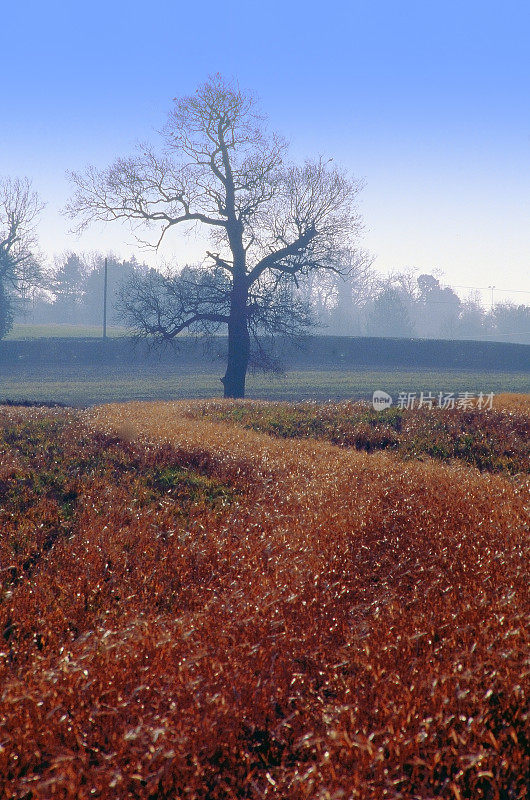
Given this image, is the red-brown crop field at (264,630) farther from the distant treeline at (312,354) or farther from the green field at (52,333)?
the green field at (52,333)

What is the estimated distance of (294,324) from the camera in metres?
21.5

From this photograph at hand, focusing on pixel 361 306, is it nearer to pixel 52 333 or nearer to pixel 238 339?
pixel 52 333

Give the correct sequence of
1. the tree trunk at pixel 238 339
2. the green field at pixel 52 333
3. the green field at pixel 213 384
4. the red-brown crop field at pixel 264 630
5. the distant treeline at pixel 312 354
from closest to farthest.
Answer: the red-brown crop field at pixel 264 630, the tree trunk at pixel 238 339, the green field at pixel 213 384, the distant treeline at pixel 312 354, the green field at pixel 52 333

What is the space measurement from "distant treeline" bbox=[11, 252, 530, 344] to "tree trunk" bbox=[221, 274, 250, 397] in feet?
202

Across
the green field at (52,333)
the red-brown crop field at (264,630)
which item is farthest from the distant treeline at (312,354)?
the red-brown crop field at (264,630)

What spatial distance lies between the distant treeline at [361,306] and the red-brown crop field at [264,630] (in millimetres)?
76372

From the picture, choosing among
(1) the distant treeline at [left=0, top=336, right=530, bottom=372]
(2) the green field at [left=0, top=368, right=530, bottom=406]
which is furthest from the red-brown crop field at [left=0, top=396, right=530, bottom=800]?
(1) the distant treeline at [left=0, top=336, right=530, bottom=372]

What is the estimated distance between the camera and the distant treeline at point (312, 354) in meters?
43.8

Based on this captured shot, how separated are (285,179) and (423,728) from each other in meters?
20.6

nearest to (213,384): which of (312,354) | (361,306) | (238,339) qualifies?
(238,339)

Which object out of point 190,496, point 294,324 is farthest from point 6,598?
point 294,324

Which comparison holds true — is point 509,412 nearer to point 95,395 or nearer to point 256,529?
point 256,529

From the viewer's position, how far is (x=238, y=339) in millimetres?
21391

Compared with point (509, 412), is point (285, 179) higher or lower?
higher
